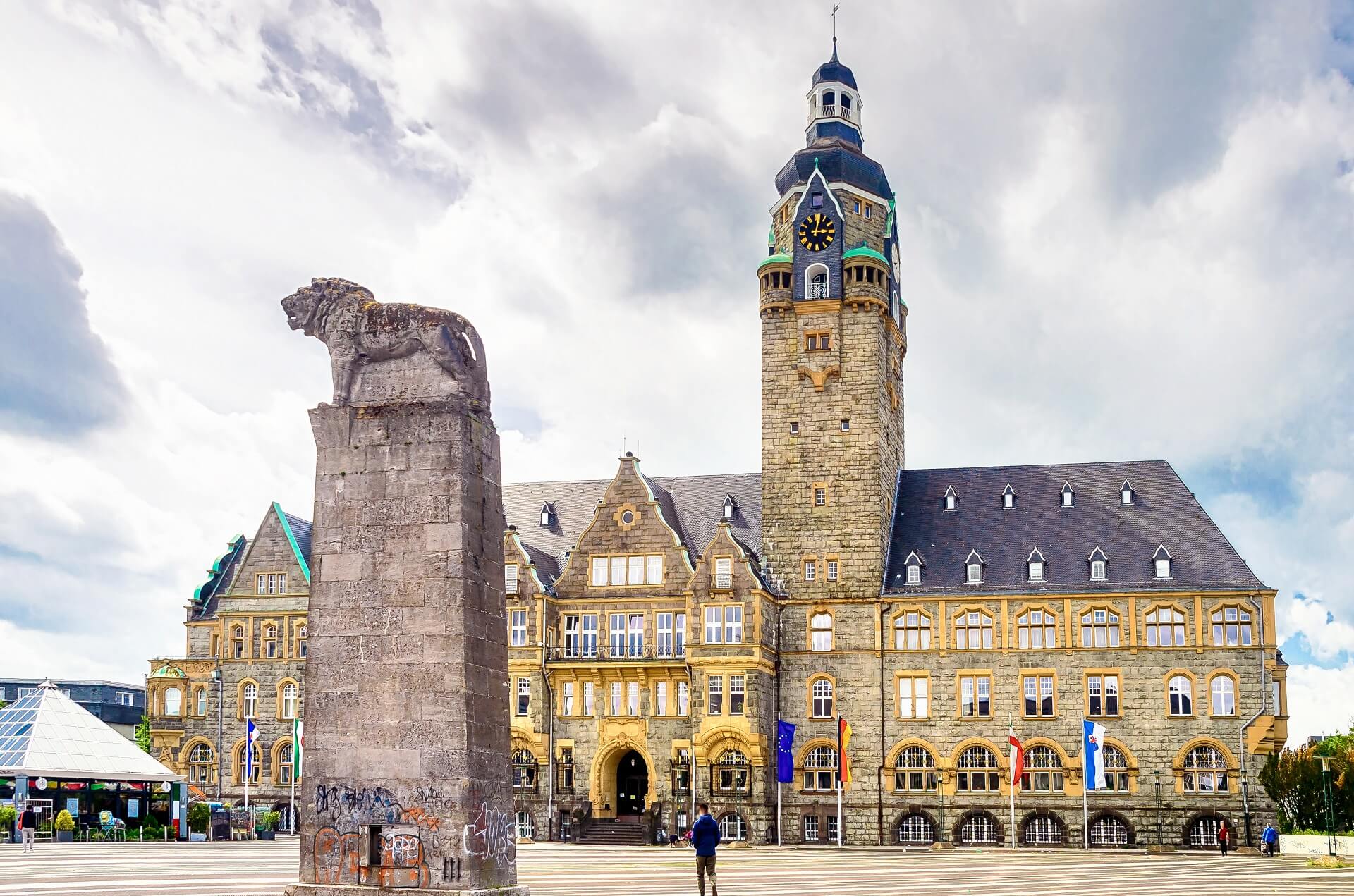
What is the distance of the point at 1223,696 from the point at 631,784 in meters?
26.4

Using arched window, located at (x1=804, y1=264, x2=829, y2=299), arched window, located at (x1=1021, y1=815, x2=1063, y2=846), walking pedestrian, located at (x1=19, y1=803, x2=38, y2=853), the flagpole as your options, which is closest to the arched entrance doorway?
arched window, located at (x1=1021, y1=815, x2=1063, y2=846)

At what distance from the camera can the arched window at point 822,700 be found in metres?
67.1

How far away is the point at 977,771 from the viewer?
65438mm

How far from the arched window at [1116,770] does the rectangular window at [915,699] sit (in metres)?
7.70

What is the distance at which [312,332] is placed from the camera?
25547 mm

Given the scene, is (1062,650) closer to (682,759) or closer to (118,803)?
(682,759)

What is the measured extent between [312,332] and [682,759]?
44373mm

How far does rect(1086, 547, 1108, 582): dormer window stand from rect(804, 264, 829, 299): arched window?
1698 cm

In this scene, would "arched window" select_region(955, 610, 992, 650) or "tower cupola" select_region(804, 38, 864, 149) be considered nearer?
"arched window" select_region(955, 610, 992, 650)

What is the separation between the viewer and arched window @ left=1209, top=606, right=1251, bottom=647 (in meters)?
63.7

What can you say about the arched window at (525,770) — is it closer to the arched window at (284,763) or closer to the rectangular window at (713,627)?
the rectangular window at (713,627)

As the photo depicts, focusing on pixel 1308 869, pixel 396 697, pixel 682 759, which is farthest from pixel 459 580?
pixel 682 759

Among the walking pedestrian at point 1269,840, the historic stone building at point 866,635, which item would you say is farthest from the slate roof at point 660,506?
the walking pedestrian at point 1269,840

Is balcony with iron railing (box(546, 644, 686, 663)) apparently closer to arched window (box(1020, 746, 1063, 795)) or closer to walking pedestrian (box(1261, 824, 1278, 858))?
arched window (box(1020, 746, 1063, 795))
